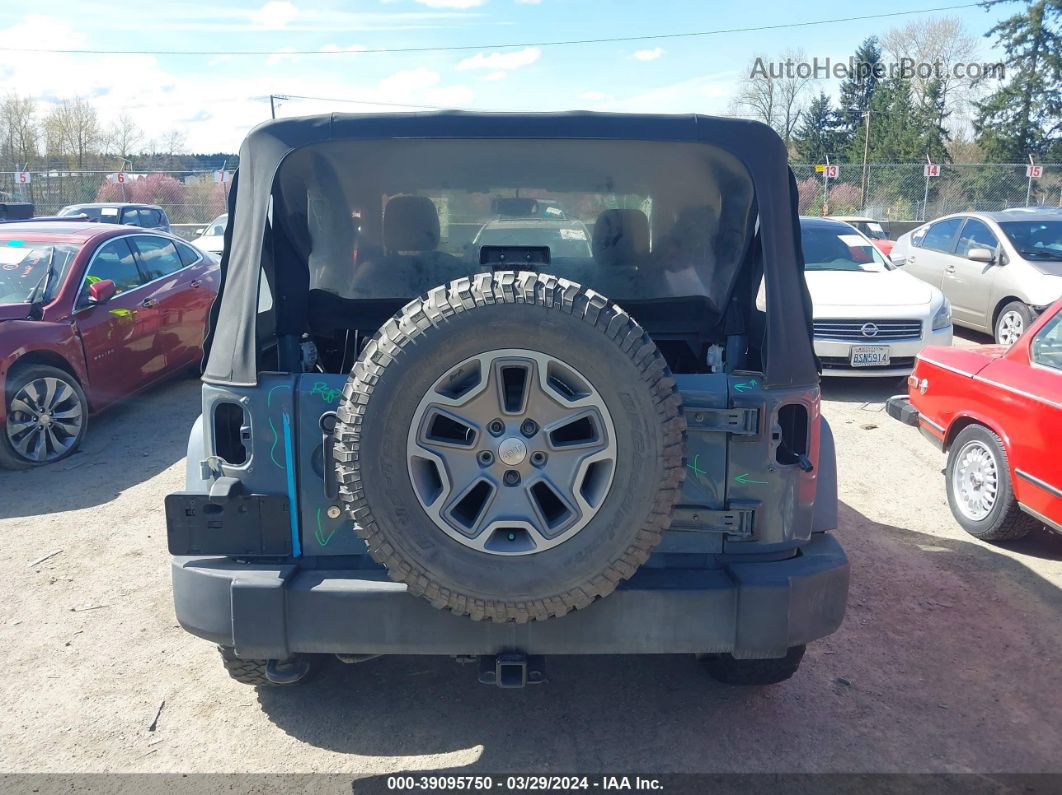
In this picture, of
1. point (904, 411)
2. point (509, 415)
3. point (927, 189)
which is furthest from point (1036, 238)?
point (927, 189)

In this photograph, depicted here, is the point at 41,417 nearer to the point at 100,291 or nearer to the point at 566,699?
the point at 100,291

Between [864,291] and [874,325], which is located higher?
[864,291]

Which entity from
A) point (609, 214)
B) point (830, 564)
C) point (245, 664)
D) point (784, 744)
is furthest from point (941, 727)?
point (245, 664)

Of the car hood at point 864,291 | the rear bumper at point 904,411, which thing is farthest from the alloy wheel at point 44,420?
the car hood at point 864,291

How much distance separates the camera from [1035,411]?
4.38 metres

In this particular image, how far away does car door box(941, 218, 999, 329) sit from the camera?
34.1 ft

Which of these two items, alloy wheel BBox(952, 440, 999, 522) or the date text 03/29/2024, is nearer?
the date text 03/29/2024

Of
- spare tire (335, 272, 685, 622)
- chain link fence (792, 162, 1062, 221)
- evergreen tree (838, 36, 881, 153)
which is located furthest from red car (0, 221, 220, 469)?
evergreen tree (838, 36, 881, 153)

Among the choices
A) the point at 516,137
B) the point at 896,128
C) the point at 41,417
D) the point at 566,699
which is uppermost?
the point at 896,128

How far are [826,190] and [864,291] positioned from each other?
22874 millimetres

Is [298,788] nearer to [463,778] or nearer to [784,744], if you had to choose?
[463,778]

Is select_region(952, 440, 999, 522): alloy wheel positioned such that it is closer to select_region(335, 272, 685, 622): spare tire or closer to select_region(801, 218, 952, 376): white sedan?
select_region(801, 218, 952, 376): white sedan

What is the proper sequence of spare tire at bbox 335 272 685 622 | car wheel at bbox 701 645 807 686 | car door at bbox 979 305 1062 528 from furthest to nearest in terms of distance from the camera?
car door at bbox 979 305 1062 528, car wheel at bbox 701 645 807 686, spare tire at bbox 335 272 685 622

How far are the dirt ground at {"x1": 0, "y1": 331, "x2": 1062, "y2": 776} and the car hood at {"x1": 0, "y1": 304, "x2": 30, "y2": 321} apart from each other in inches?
90.7
